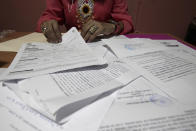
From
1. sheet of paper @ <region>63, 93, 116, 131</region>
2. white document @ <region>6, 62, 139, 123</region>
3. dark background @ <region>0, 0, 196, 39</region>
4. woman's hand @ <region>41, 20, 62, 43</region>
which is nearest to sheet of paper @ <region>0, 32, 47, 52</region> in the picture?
woman's hand @ <region>41, 20, 62, 43</region>

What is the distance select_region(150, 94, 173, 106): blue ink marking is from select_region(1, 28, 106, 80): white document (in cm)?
16

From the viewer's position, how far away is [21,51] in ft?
1.57

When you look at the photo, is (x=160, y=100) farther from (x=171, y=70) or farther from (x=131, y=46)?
(x=131, y=46)

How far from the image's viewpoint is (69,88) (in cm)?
31

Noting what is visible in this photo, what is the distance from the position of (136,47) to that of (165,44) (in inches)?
5.7

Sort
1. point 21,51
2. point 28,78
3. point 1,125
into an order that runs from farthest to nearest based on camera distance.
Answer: point 21,51, point 28,78, point 1,125

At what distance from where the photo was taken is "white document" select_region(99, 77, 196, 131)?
246 mm

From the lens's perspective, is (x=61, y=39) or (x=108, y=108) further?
(x=61, y=39)

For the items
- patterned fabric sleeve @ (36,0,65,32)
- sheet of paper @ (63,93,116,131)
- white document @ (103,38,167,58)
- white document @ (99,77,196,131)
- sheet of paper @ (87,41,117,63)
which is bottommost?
sheet of paper @ (63,93,116,131)

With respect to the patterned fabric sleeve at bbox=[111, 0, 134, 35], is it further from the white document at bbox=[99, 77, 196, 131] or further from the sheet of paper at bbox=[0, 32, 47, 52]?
the white document at bbox=[99, 77, 196, 131]

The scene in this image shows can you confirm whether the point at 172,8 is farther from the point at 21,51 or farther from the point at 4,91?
the point at 4,91

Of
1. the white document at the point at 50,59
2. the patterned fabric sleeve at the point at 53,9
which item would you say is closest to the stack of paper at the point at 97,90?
the white document at the point at 50,59

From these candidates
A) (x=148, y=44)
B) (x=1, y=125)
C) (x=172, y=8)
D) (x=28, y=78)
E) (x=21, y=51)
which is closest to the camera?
(x=1, y=125)

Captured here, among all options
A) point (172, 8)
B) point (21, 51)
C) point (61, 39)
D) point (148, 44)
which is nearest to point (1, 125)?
point (21, 51)
